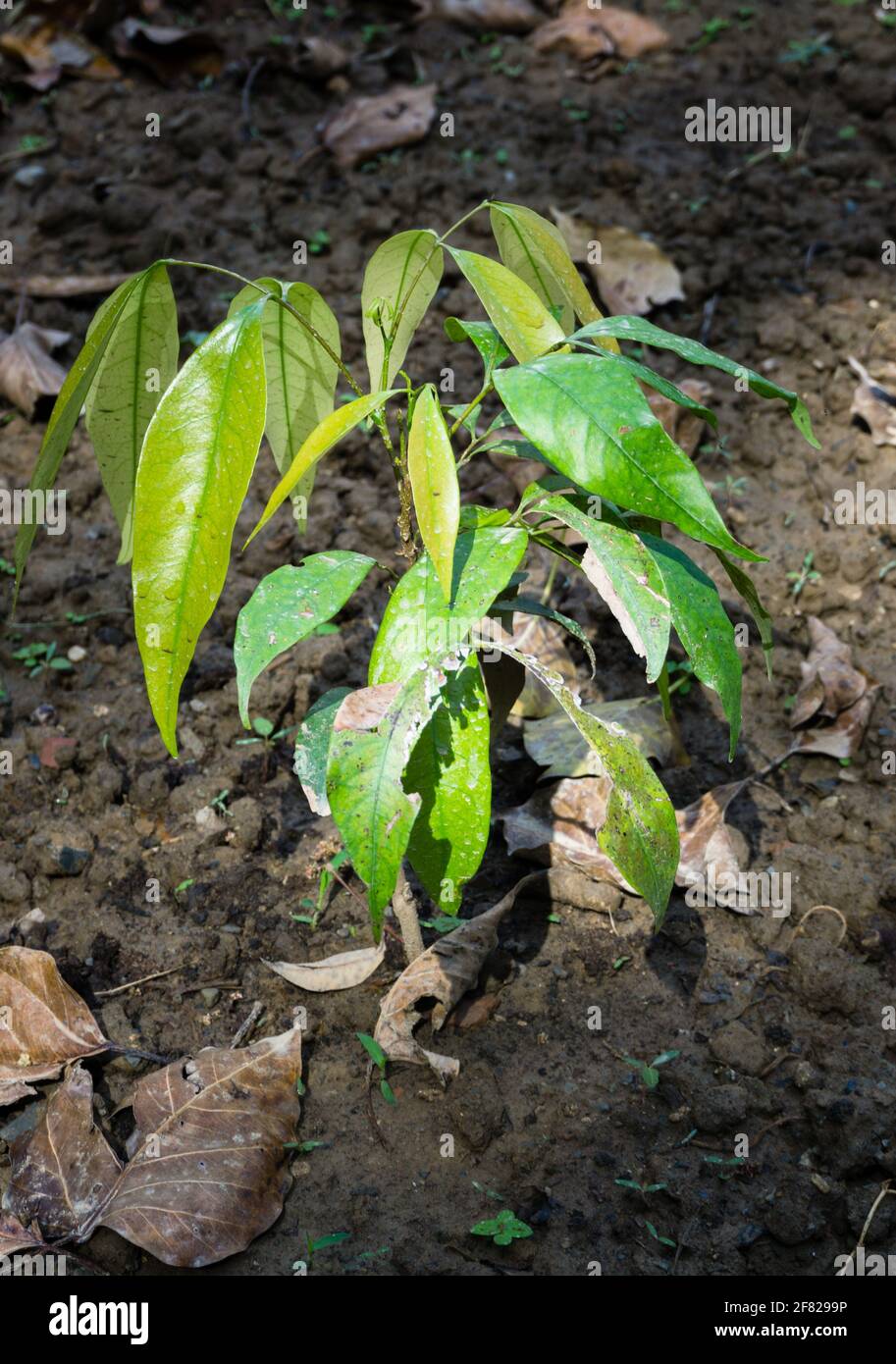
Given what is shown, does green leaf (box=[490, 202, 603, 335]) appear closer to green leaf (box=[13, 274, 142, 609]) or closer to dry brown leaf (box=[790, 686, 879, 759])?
green leaf (box=[13, 274, 142, 609])

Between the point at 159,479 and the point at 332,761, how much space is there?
1.17ft

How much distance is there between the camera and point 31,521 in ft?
4.94

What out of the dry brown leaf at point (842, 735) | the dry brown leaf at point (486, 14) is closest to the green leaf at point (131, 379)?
the dry brown leaf at point (842, 735)

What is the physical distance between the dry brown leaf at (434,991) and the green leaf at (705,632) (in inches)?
21.2

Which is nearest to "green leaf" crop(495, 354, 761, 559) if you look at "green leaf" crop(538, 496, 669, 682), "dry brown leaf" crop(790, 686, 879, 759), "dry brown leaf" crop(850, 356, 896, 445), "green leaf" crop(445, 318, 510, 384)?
"green leaf" crop(538, 496, 669, 682)

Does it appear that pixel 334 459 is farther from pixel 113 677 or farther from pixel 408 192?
pixel 408 192

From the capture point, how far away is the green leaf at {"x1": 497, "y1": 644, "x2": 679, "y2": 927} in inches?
55.2

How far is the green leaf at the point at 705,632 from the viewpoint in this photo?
146cm

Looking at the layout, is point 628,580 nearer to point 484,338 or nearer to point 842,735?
point 484,338

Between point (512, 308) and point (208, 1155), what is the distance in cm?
117

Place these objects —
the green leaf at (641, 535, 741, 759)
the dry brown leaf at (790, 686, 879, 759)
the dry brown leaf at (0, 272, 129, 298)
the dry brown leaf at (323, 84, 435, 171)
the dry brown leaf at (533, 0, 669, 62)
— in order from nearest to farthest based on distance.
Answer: the green leaf at (641, 535, 741, 759), the dry brown leaf at (790, 686, 879, 759), the dry brown leaf at (0, 272, 129, 298), the dry brown leaf at (323, 84, 435, 171), the dry brown leaf at (533, 0, 669, 62)

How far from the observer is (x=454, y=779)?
1421 mm

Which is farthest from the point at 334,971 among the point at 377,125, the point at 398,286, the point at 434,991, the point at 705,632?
the point at 377,125

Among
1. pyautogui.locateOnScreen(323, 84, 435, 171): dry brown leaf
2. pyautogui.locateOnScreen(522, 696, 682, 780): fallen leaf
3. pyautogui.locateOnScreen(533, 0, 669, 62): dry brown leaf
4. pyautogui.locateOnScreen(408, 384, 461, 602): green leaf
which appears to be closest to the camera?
pyautogui.locateOnScreen(408, 384, 461, 602): green leaf
